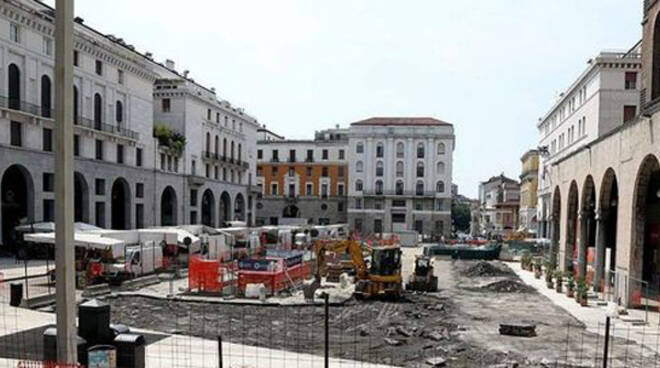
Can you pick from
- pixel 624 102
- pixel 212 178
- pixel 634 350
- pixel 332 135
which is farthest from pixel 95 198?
pixel 332 135

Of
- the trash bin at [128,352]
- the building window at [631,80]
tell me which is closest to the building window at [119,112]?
the trash bin at [128,352]

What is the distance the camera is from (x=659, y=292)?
2778cm

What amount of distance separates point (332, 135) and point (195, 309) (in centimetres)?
8166

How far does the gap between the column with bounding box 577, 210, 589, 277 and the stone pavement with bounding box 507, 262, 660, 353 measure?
3.33m

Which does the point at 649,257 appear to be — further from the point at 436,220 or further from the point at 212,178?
the point at 436,220

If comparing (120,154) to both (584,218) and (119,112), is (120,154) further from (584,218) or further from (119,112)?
(584,218)

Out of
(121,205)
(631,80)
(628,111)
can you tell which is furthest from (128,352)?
(631,80)

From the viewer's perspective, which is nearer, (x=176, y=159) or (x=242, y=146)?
(x=176, y=159)

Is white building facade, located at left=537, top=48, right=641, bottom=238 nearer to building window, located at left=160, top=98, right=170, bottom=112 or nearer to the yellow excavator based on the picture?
the yellow excavator

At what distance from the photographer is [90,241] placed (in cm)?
2623

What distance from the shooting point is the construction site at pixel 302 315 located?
15016 millimetres

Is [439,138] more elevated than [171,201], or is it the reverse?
[439,138]

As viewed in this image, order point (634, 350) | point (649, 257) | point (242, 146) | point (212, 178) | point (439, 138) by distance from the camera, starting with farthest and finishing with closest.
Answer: point (439, 138) < point (242, 146) < point (212, 178) < point (649, 257) < point (634, 350)

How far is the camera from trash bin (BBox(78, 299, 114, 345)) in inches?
389
